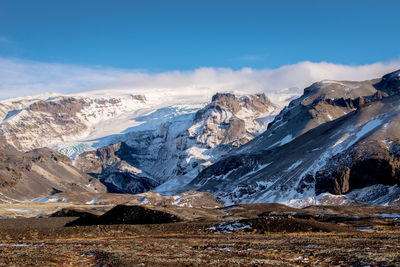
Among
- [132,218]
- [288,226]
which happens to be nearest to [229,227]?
[288,226]

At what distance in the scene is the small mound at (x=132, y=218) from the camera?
72.6 metres

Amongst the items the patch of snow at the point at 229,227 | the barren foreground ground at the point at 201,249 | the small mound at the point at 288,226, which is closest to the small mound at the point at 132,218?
the barren foreground ground at the point at 201,249

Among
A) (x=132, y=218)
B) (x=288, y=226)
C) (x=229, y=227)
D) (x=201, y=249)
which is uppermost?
(x=201, y=249)

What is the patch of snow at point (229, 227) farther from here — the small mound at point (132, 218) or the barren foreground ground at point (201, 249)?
the small mound at point (132, 218)

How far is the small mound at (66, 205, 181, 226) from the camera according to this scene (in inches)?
2859

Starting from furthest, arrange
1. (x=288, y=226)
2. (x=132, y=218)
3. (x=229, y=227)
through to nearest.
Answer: (x=132, y=218), (x=229, y=227), (x=288, y=226)

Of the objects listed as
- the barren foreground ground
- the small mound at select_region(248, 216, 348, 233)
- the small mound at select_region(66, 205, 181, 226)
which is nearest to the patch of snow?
the barren foreground ground

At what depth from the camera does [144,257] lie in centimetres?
3462

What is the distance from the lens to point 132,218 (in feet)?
240

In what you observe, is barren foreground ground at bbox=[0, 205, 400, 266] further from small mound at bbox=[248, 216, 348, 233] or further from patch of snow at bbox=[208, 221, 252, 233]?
patch of snow at bbox=[208, 221, 252, 233]

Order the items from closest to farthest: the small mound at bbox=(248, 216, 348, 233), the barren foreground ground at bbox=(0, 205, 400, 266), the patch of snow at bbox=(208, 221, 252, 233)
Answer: the barren foreground ground at bbox=(0, 205, 400, 266), the small mound at bbox=(248, 216, 348, 233), the patch of snow at bbox=(208, 221, 252, 233)

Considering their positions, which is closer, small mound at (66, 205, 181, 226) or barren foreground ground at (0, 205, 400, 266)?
barren foreground ground at (0, 205, 400, 266)

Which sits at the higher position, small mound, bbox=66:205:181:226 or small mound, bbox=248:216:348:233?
small mound, bbox=248:216:348:233

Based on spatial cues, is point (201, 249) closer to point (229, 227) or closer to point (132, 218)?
point (229, 227)
